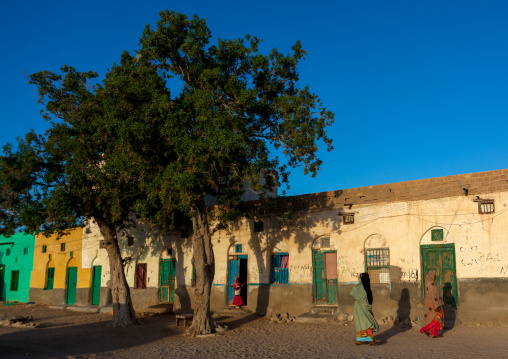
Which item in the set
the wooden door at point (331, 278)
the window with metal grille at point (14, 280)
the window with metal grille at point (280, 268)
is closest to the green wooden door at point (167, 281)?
the window with metal grille at point (280, 268)

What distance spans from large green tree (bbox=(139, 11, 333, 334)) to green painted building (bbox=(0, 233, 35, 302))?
1659 centimetres

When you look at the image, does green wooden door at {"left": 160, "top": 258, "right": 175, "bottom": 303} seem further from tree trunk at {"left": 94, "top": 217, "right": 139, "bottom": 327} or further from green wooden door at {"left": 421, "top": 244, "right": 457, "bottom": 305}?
green wooden door at {"left": 421, "top": 244, "right": 457, "bottom": 305}

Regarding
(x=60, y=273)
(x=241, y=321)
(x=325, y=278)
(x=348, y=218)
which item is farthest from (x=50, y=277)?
(x=348, y=218)

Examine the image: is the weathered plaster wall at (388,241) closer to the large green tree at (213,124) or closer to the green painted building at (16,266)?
the large green tree at (213,124)

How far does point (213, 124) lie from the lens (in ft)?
40.7

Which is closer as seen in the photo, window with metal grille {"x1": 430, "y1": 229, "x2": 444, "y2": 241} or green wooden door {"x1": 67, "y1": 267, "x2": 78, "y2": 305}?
window with metal grille {"x1": 430, "y1": 229, "x2": 444, "y2": 241}

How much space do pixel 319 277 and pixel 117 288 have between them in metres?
6.95

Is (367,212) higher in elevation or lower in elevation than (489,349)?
higher

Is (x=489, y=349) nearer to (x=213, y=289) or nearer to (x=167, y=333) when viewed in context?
(x=167, y=333)

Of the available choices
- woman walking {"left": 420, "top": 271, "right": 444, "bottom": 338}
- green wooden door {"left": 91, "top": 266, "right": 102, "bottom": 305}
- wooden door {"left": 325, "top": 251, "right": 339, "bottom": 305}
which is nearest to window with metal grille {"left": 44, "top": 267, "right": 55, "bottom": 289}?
green wooden door {"left": 91, "top": 266, "right": 102, "bottom": 305}

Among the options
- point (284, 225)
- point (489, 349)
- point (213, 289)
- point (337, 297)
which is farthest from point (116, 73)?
point (489, 349)

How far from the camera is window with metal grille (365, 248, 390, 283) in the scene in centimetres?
1489

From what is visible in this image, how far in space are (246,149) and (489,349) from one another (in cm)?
725

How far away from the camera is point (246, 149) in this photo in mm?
12531
